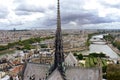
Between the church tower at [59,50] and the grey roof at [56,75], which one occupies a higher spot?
the church tower at [59,50]

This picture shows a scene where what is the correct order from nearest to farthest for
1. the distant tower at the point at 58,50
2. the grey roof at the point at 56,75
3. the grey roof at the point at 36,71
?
the distant tower at the point at 58,50 → the grey roof at the point at 56,75 → the grey roof at the point at 36,71

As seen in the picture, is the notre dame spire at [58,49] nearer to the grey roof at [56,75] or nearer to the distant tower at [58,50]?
the distant tower at [58,50]

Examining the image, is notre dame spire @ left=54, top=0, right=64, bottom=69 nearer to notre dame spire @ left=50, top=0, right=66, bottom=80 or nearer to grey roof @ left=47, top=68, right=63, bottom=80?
notre dame spire @ left=50, top=0, right=66, bottom=80

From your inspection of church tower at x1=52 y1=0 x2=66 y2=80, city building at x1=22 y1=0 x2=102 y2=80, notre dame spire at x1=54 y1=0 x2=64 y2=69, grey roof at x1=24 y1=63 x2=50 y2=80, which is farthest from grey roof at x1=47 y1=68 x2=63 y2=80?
grey roof at x1=24 y1=63 x2=50 y2=80

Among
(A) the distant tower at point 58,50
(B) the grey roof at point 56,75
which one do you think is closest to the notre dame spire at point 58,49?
(A) the distant tower at point 58,50

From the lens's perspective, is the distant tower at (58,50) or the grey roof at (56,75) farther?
the grey roof at (56,75)

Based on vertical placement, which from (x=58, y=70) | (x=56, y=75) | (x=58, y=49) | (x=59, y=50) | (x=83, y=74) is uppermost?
(x=58, y=49)

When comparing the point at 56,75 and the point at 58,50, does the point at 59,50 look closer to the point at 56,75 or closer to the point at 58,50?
the point at 58,50

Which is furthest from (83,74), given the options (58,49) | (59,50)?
(58,49)

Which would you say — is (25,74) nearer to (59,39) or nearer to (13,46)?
(59,39)
